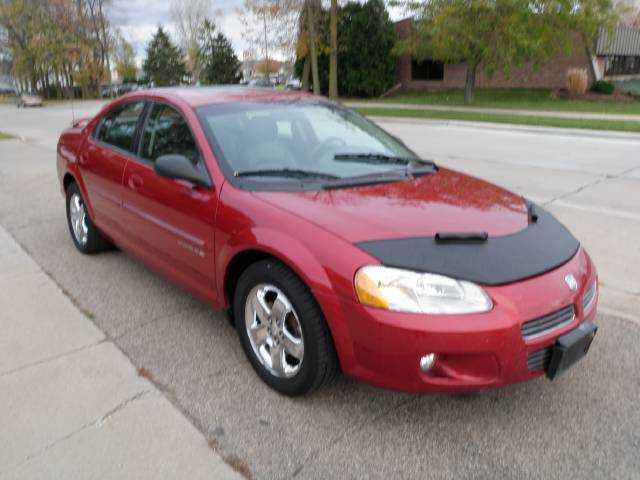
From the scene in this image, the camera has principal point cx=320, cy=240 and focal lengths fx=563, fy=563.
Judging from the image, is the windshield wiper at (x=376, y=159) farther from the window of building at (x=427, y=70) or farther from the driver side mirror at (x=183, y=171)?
the window of building at (x=427, y=70)

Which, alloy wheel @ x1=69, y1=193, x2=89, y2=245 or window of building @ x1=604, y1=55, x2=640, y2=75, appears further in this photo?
window of building @ x1=604, y1=55, x2=640, y2=75

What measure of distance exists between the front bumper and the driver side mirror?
1.14 meters

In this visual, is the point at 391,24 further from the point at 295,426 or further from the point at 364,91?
the point at 295,426

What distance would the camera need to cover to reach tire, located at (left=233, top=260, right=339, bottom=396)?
8.54ft

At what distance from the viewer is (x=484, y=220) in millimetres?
2836

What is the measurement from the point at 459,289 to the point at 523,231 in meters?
0.68

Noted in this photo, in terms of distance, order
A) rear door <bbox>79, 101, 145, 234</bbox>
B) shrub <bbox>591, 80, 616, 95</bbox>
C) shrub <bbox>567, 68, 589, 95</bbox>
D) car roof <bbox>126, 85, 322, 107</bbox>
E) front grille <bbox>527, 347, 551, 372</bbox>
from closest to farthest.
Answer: front grille <bbox>527, 347, 551, 372</bbox>
car roof <bbox>126, 85, 322, 107</bbox>
rear door <bbox>79, 101, 145, 234</bbox>
shrub <bbox>591, 80, 616, 95</bbox>
shrub <bbox>567, 68, 589, 95</bbox>

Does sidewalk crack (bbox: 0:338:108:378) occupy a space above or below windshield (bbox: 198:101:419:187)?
below

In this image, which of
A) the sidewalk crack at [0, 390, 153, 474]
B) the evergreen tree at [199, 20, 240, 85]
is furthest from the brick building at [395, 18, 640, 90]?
the sidewalk crack at [0, 390, 153, 474]

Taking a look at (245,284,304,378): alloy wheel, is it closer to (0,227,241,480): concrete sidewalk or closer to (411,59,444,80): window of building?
(0,227,241,480): concrete sidewalk

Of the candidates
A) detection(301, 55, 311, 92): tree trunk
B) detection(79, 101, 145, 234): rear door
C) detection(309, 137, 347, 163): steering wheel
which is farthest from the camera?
detection(301, 55, 311, 92): tree trunk

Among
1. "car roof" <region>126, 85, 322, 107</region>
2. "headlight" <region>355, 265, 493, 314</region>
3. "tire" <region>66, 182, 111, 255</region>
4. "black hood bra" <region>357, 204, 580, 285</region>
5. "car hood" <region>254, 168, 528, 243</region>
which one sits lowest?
"tire" <region>66, 182, 111, 255</region>

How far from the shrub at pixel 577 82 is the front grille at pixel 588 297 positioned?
26814 mm

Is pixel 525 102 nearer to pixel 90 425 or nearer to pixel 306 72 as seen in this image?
pixel 306 72
